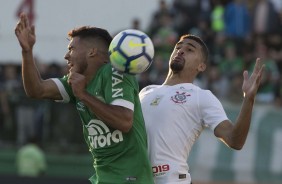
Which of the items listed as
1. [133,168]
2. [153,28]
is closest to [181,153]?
[133,168]

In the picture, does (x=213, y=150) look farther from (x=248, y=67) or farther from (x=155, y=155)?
(x=155, y=155)

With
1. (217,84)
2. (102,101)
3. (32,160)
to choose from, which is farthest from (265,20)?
(102,101)

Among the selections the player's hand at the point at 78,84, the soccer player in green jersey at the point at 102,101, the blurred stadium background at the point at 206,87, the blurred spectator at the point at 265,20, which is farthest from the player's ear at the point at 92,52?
the blurred spectator at the point at 265,20

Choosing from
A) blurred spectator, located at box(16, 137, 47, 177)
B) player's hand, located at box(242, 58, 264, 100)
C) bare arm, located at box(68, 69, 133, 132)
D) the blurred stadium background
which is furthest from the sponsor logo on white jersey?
blurred spectator, located at box(16, 137, 47, 177)

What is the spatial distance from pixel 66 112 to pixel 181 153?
9334mm

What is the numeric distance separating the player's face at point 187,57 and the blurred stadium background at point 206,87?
7.68 metres

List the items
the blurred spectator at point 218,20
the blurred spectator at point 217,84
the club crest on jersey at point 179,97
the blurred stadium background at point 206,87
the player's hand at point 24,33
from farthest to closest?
the blurred spectator at point 218,20 < the blurred spectator at point 217,84 < the blurred stadium background at point 206,87 < the club crest on jersey at point 179,97 < the player's hand at point 24,33

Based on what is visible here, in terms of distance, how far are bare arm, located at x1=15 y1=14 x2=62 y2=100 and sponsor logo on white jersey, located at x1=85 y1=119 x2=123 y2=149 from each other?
541 millimetres

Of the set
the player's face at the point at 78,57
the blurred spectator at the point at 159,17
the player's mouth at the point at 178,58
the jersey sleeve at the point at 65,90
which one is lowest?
the blurred spectator at the point at 159,17

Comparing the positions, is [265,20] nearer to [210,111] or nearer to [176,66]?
[176,66]

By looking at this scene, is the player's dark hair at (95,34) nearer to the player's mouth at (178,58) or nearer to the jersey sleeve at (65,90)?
the jersey sleeve at (65,90)

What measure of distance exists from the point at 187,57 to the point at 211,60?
962 centimetres

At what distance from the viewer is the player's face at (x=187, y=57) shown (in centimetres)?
876

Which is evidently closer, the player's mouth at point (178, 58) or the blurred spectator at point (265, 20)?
the player's mouth at point (178, 58)
